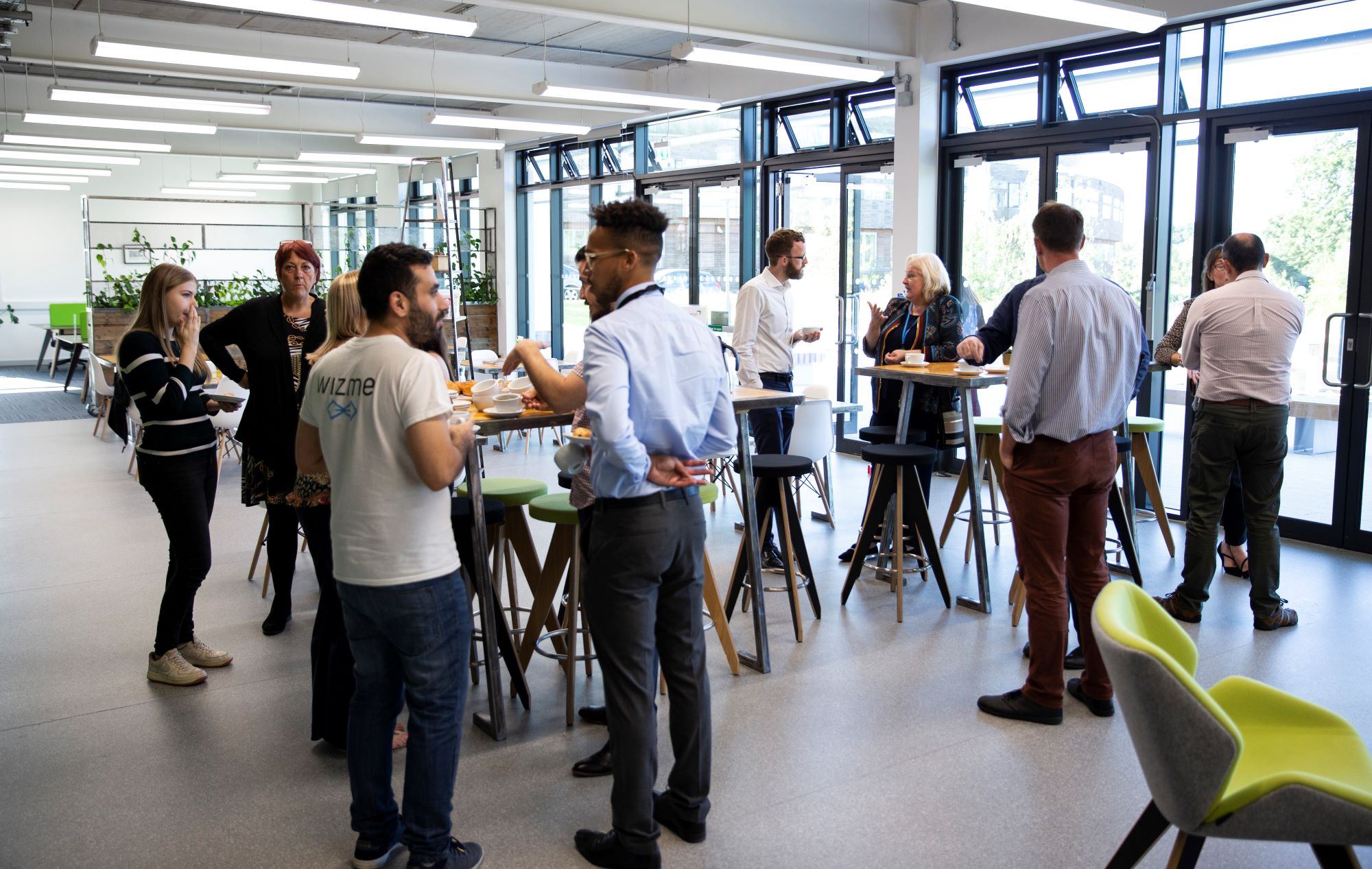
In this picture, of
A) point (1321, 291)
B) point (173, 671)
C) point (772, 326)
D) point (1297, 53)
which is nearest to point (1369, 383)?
point (1321, 291)

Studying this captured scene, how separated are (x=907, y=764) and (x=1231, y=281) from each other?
8.83 ft

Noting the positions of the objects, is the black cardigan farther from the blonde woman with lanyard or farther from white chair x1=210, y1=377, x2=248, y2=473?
white chair x1=210, y1=377, x2=248, y2=473

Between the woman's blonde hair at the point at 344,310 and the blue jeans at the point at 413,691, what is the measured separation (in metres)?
0.88

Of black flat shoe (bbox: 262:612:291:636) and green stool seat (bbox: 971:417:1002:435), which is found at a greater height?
green stool seat (bbox: 971:417:1002:435)

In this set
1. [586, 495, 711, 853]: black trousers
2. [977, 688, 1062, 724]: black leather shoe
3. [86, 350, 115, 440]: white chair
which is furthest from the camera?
[86, 350, 115, 440]: white chair

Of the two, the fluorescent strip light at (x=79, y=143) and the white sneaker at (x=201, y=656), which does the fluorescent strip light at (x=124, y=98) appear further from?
the white sneaker at (x=201, y=656)

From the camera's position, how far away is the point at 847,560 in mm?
5523

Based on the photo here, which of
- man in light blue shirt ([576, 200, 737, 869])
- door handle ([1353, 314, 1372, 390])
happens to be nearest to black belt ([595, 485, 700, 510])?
man in light blue shirt ([576, 200, 737, 869])

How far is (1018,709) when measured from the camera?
11.7 feet

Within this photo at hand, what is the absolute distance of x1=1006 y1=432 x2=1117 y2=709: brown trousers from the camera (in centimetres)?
346

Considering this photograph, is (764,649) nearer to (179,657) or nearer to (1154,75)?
(179,657)

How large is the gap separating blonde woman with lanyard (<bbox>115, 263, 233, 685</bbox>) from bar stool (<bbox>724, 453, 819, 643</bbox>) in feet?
6.34

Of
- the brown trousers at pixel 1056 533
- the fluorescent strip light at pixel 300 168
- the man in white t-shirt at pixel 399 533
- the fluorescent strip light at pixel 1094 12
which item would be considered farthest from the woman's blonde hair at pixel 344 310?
the fluorescent strip light at pixel 300 168

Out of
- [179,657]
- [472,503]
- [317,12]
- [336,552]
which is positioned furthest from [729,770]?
[317,12]
